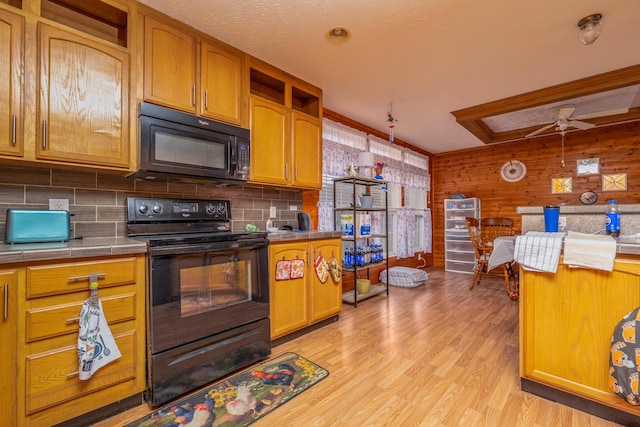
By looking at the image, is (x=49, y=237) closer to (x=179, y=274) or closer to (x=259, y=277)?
(x=179, y=274)

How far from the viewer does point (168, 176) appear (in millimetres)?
1990

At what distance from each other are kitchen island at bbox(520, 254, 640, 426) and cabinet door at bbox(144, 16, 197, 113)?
99.5 inches

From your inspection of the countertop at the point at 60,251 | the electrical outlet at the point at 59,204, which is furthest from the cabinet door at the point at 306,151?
the electrical outlet at the point at 59,204

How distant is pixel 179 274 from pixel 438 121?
155 inches

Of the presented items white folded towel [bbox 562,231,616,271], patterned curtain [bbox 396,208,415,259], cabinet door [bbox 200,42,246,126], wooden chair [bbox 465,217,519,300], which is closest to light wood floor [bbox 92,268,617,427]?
wooden chair [bbox 465,217,519,300]

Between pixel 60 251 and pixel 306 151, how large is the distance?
203 cm

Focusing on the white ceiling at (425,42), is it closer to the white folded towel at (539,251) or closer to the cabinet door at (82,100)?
the cabinet door at (82,100)

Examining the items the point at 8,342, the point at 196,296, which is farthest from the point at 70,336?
the point at 196,296

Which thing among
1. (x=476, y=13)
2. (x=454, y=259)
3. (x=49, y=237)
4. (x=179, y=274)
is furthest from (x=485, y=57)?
(x=454, y=259)

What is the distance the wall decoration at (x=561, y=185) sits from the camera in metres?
4.72

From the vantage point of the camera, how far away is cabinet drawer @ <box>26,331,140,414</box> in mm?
1318

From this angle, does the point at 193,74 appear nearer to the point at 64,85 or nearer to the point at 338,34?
the point at 64,85

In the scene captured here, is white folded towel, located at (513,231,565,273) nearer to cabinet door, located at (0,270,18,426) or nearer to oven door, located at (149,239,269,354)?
oven door, located at (149,239,269,354)

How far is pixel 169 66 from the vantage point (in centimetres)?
197
